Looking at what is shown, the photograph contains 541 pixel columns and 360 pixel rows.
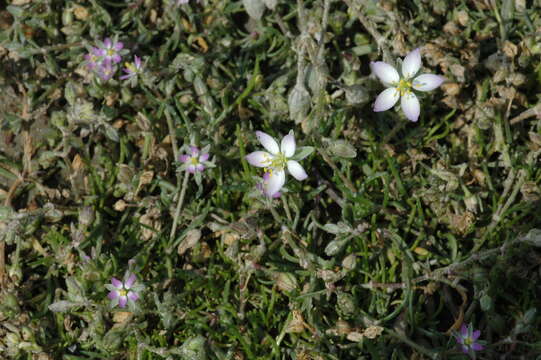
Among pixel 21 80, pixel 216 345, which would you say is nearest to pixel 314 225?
pixel 216 345

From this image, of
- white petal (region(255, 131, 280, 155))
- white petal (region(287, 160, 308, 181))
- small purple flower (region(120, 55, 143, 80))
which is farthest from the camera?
small purple flower (region(120, 55, 143, 80))

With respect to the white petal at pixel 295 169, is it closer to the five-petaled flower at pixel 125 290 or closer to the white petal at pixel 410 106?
the white petal at pixel 410 106

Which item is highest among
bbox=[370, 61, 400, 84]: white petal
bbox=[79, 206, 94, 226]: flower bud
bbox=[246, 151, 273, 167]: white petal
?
bbox=[370, 61, 400, 84]: white petal

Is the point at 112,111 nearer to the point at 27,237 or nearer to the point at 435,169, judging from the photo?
the point at 27,237

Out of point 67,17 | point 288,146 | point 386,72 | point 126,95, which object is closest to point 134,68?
point 126,95

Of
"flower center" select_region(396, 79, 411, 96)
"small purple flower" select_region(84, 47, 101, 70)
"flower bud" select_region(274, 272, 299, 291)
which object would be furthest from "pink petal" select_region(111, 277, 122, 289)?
"flower center" select_region(396, 79, 411, 96)

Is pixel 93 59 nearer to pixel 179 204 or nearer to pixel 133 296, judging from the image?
pixel 179 204

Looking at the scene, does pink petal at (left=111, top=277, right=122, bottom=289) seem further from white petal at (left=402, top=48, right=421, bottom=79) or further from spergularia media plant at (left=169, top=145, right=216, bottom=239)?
white petal at (left=402, top=48, right=421, bottom=79)
